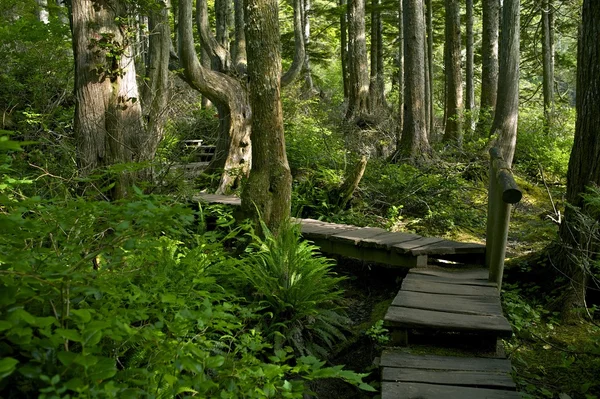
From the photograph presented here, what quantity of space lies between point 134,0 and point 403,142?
680 centimetres

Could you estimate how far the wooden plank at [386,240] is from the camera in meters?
6.54

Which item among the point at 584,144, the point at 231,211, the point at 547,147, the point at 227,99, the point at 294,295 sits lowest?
the point at 294,295

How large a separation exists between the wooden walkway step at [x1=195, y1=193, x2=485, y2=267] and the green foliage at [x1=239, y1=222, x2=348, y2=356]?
92cm

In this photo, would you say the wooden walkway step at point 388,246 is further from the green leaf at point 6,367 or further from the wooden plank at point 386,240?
the green leaf at point 6,367

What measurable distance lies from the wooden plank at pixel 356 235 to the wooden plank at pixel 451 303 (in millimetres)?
1741

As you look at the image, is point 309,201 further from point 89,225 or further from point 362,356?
point 89,225

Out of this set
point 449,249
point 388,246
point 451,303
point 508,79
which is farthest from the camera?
point 508,79

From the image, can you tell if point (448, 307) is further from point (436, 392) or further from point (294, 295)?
point (294, 295)

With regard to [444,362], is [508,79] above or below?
above

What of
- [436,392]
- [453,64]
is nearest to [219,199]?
[436,392]

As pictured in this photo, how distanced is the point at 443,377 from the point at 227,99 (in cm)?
771

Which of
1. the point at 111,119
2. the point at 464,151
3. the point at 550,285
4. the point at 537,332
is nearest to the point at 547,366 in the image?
the point at 537,332

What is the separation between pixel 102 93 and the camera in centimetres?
746

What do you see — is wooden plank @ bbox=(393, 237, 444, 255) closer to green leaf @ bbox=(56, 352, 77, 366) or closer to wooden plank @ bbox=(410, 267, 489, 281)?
wooden plank @ bbox=(410, 267, 489, 281)
